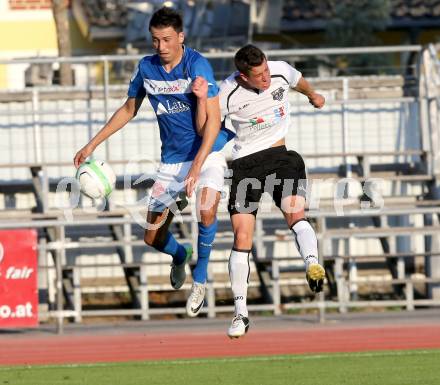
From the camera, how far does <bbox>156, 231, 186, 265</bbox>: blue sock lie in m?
12.0

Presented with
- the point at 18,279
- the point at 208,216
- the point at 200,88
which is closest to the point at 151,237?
the point at 208,216

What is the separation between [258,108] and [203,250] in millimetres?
1392

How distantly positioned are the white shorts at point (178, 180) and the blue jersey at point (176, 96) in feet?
0.22

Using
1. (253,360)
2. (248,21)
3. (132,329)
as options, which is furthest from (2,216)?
(248,21)

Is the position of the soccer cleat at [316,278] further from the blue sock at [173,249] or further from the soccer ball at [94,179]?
the soccer ball at [94,179]

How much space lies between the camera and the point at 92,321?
17875mm

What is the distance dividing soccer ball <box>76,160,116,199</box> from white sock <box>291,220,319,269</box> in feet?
5.25

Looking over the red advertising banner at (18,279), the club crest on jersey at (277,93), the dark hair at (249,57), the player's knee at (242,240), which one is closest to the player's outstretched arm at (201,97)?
the dark hair at (249,57)

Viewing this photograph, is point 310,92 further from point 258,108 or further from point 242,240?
point 242,240

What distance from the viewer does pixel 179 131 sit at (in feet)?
37.4

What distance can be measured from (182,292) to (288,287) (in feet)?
4.83

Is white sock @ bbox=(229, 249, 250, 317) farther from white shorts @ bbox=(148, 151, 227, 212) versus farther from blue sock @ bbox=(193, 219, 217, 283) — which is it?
white shorts @ bbox=(148, 151, 227, 212)

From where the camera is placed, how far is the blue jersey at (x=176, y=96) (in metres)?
11.2

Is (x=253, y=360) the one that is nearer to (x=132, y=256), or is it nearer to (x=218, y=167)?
(x=218, y=167)
